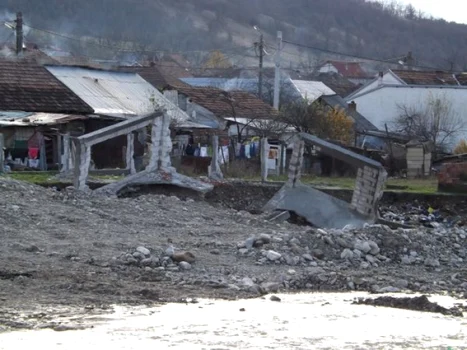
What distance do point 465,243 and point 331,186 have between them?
10.4 meters

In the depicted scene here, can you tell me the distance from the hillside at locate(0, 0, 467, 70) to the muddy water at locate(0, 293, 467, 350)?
118990mm

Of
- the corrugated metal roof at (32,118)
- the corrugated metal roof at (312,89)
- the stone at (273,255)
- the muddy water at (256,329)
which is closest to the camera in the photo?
the muddy water at (256,329)

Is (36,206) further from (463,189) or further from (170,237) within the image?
(463,189)

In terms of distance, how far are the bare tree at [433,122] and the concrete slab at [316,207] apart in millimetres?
32801

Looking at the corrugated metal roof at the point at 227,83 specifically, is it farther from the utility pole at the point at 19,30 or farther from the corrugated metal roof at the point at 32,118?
the corrugated metal roof at the point at 32,118

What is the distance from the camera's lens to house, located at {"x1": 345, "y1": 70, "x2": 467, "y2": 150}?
200 ft

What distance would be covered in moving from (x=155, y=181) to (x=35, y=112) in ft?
50.2

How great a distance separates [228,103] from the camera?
5116 cm

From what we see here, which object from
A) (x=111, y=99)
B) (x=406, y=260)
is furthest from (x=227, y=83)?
(x=406, y=260)

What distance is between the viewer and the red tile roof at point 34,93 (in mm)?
37844

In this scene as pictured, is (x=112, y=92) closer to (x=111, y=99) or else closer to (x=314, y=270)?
(x=111, y=99)

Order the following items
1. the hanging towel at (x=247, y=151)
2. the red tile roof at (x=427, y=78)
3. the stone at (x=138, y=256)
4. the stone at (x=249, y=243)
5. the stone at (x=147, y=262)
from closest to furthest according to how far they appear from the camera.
Result: the stone at (x=147, y=262)
the stone at (x=138, y=256)
the stone at (x=249, y=243)
the hanging towel at (x=247, y=151)
the red tile roof at (x=427, y=78)

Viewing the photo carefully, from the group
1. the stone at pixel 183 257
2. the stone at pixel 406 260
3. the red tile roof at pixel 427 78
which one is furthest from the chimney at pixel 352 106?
the stone at pixel 183 257

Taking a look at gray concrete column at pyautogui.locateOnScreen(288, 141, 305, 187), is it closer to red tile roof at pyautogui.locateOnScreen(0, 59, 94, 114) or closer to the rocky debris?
the rocky debris
